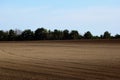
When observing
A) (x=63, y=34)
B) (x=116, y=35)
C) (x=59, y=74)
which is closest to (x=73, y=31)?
(x=63, y=34)

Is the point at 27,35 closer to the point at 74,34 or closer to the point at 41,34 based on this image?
the point at 41,34

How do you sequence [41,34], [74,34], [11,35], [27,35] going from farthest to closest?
1. [11,35]
2. [27,35]
3. [41,34]
4. [74,34]

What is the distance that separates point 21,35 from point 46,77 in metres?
70.7

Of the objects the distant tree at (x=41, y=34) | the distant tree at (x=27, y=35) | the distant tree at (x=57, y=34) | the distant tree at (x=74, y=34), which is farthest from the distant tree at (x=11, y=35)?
the distant tree at (x=74, y=34)

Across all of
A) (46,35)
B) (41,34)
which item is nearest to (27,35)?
(41,34)

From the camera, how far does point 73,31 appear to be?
77000 millimetres

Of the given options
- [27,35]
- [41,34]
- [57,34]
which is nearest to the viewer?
[57,34]

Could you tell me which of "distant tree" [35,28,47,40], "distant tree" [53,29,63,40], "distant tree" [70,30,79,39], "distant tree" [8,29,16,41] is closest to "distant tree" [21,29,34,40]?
"distant tree" [35,28,47,40]

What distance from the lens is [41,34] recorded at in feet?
258

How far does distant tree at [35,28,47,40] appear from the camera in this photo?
254ft

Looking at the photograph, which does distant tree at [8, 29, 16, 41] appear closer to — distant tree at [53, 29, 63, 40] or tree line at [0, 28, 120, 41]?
tree line at [0, 28, 120, 41]

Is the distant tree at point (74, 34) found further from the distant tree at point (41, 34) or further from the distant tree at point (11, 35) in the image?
the distant tree at point (11, 35)

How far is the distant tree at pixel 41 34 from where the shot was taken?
7744 cm

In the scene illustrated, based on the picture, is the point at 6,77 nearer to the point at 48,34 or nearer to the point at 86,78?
the point at 86,78
